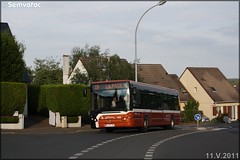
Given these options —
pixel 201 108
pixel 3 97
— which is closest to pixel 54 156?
pixel 3 97

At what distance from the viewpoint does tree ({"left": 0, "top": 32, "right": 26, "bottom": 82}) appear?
104 ft

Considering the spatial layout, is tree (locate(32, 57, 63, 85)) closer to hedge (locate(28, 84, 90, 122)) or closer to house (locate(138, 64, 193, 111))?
house (locate(138, 64, 193, 111))

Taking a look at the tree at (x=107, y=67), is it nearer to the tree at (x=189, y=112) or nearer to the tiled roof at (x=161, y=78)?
the tree at (x=189, y=112)

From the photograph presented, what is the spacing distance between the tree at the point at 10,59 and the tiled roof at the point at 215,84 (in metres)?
44.0

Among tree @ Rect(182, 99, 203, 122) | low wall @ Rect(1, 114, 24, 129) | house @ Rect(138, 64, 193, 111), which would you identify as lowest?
tree @ Rect(182, 99, 203, 122)

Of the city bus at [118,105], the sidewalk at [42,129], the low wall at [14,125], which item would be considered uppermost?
the city bus at [118,105]

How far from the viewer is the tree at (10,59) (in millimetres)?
31672

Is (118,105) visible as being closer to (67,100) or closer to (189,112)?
(67,100)

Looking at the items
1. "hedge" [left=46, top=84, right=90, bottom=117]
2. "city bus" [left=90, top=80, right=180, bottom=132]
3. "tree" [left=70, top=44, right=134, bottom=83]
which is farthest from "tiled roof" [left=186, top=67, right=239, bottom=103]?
"city bus" [left=90, top=80, right=180, bottom=132]

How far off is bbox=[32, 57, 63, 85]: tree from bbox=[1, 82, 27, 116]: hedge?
44831mm

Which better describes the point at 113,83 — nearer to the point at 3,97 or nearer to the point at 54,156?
the point at 3,97

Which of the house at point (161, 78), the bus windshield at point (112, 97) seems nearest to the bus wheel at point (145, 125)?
the bus windshield at point (112, 97)

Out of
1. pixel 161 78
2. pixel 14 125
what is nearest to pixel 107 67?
pixel 14 125

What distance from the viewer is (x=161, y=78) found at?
247ft
